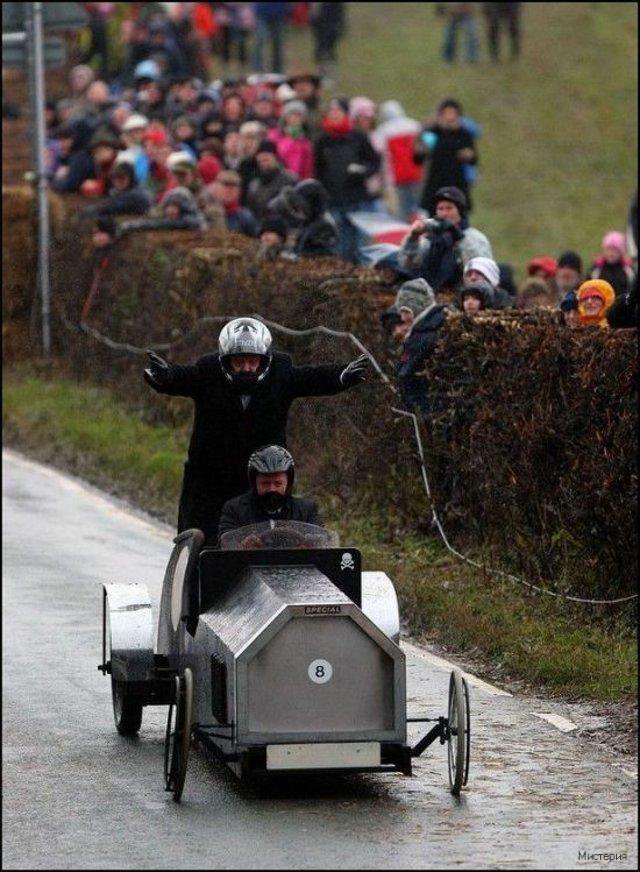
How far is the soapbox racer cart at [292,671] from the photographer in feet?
34.0

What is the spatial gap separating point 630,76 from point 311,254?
87.2ft

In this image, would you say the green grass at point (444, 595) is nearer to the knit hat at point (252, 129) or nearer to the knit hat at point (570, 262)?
the knit hat at point (570, 262)

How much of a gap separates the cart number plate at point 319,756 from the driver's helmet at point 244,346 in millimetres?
2745

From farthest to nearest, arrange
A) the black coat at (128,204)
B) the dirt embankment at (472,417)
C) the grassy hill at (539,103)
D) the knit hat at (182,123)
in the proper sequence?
the grassy hill at (539,103)
the knit hat at (182,123)
the black coat at (128,204)
the dirt embankment at (472,417)

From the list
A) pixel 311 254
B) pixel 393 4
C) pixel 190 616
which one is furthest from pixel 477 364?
pixel 393 4

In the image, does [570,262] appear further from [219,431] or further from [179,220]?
[219,431]

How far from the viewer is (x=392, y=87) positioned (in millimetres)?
46812

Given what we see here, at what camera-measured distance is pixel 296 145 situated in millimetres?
28359

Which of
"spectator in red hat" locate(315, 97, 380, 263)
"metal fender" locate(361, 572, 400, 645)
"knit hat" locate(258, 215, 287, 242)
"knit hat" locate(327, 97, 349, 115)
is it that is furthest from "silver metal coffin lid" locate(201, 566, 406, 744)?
"knit hat" locate(327, 97, 349, 115)

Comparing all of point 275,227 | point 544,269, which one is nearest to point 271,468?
point 544,269

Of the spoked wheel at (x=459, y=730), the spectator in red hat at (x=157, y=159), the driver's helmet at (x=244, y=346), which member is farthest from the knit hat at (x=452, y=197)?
the spectator in red hat at (x=157, y=159)

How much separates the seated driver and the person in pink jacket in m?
16.8

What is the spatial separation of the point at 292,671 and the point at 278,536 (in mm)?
1104

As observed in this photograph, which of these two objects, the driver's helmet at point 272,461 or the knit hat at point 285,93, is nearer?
the driver's helmet at point 272,461
